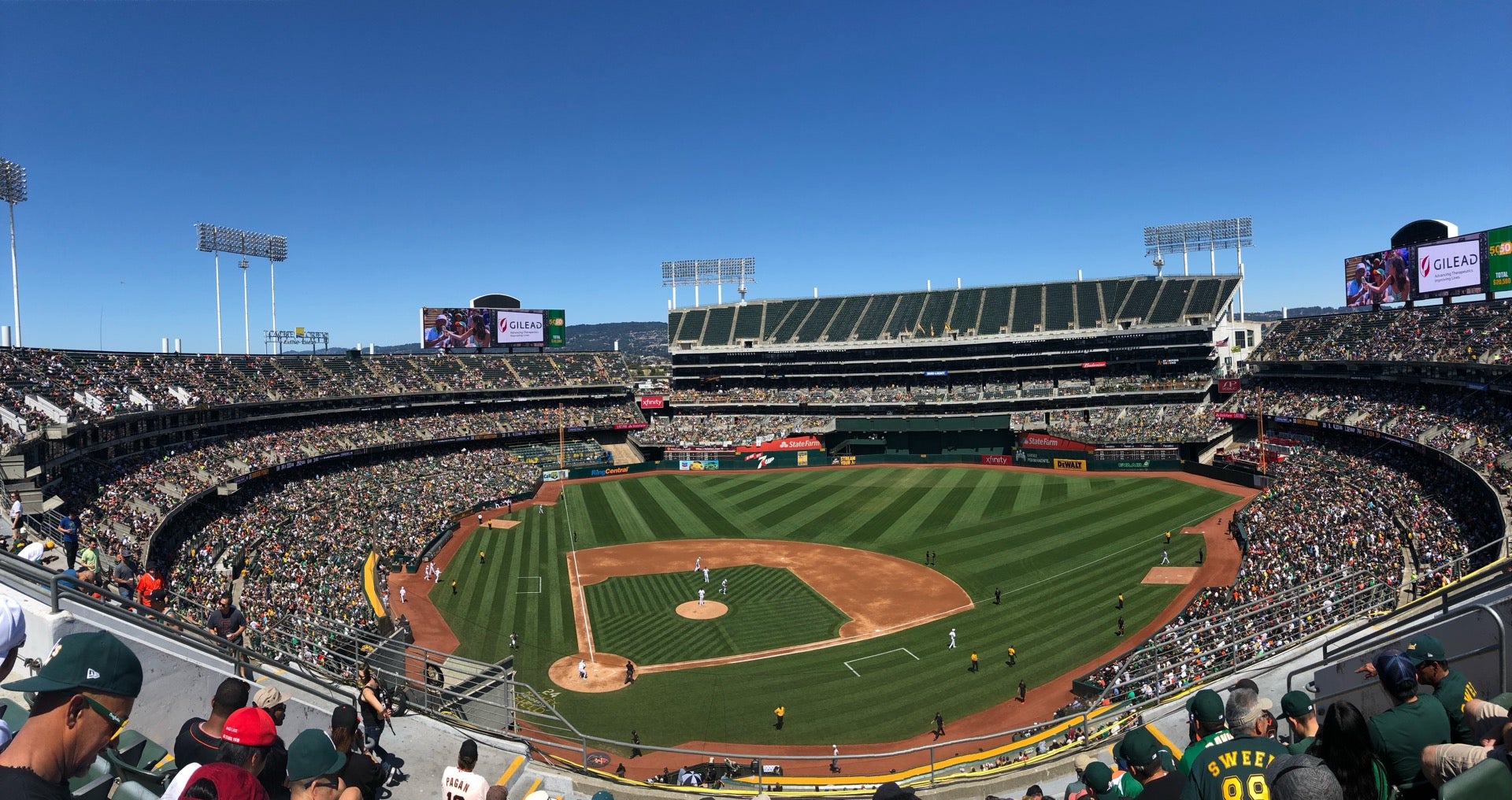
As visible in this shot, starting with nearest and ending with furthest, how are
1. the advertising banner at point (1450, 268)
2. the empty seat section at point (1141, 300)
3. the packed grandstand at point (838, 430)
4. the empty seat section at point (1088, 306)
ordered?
1. the packed grandstand at point (838, 430)
2. the advertising banner at point (1450, 268)
3. the empty seat section at point (1141, 300)
4. the empty seat section at point (1088, 306)

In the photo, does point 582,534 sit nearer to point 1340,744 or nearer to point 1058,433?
point 1058,433

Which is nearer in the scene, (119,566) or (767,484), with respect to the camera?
(119,566)

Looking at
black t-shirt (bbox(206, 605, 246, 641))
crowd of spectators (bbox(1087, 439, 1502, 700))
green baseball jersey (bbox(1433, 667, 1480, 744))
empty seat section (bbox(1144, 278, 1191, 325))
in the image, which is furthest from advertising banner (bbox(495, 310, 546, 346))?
green baseball jersey (bbox(1433, 667, 1480, 744))

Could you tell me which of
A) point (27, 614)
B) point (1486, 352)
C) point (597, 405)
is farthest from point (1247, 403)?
point (27, 614)

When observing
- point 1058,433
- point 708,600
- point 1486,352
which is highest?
point 1486,352

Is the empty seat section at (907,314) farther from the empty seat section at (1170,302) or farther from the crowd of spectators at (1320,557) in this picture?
the crowd of spectators at (1320,557)

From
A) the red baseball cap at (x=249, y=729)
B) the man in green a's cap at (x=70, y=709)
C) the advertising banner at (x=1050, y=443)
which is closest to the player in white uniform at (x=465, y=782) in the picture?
the red baseball cap at (x=249, y=729)
